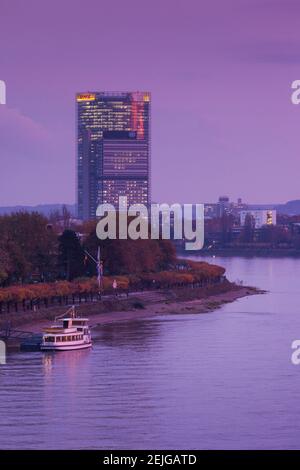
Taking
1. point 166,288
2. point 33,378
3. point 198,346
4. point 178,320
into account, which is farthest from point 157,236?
point 33,378

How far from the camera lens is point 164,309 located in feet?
145

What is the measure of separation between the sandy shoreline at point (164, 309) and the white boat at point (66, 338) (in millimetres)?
2085

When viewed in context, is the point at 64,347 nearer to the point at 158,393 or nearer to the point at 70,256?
the point at 158,393

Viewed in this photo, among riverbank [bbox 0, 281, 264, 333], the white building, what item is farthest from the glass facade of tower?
riverbank [bbox 0, 281, 264, 333]

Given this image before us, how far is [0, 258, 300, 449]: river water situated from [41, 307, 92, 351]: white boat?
1.00ft

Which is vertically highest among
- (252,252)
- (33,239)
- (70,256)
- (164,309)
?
(33,239)

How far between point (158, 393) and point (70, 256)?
24.3m

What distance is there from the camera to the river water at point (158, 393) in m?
20.9

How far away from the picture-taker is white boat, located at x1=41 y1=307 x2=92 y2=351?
31.2 metres

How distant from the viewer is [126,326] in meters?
37.8

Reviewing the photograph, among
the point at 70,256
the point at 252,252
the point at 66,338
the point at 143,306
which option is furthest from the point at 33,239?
the point at 252,252

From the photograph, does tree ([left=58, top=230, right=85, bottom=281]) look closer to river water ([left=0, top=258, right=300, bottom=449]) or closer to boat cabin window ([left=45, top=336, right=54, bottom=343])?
river water ([left=0, top=258, right=300, bottom=449])
